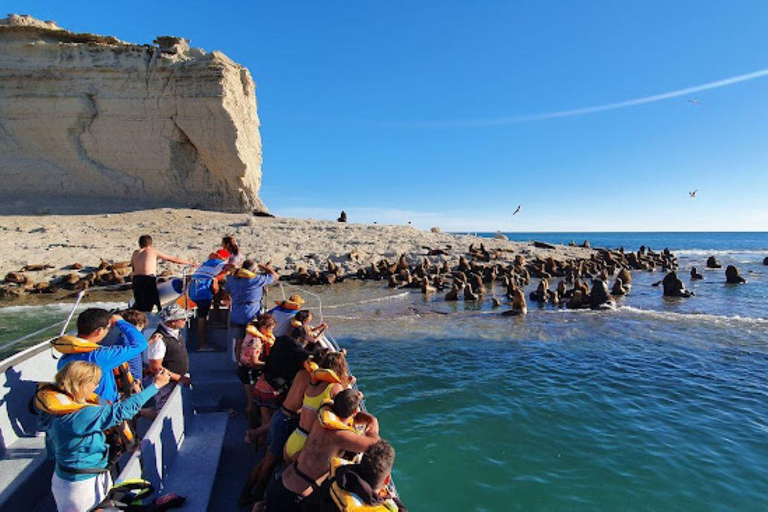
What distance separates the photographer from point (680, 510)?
5.76 metres

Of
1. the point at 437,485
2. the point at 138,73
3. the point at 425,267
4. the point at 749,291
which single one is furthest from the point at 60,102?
the point at 749,291

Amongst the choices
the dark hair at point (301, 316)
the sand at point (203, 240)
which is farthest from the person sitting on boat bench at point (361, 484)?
the sand at point (203, 240)

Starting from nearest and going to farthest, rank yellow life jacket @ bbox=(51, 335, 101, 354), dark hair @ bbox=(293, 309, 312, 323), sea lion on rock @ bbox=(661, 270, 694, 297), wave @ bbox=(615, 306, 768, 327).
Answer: yellow life jacket @ bbox=(51, 335, 101, 354) < dark hair @ bbox=(293, 309, 312, 323) < wave @ bbox=(615, 306, 768, 327) < sea lion on rock @ bbox=(661, 270, 694, 297)

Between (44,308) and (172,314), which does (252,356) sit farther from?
(44,308)

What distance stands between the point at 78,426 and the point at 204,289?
4.44 metres

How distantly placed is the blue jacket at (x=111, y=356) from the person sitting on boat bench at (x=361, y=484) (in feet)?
7.27

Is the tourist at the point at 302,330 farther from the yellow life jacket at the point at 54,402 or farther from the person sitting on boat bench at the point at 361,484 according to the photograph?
the yellow life jacket at the point at 54,402

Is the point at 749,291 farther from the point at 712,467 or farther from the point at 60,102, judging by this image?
the point at 60,102

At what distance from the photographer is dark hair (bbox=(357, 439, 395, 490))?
115 inches

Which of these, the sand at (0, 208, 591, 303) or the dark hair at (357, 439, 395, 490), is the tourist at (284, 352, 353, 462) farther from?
the sand at (0, 208, 591, 303)

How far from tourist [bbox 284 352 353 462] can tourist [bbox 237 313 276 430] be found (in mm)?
1629

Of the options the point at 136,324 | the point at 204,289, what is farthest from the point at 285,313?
the point at 136,324

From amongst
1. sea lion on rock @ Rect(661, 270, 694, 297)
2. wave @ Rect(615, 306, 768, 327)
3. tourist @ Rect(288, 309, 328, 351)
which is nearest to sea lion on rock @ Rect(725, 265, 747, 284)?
sea lion on rock @ Rect(661, 270, 694, 297)

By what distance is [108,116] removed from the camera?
36844 mm
